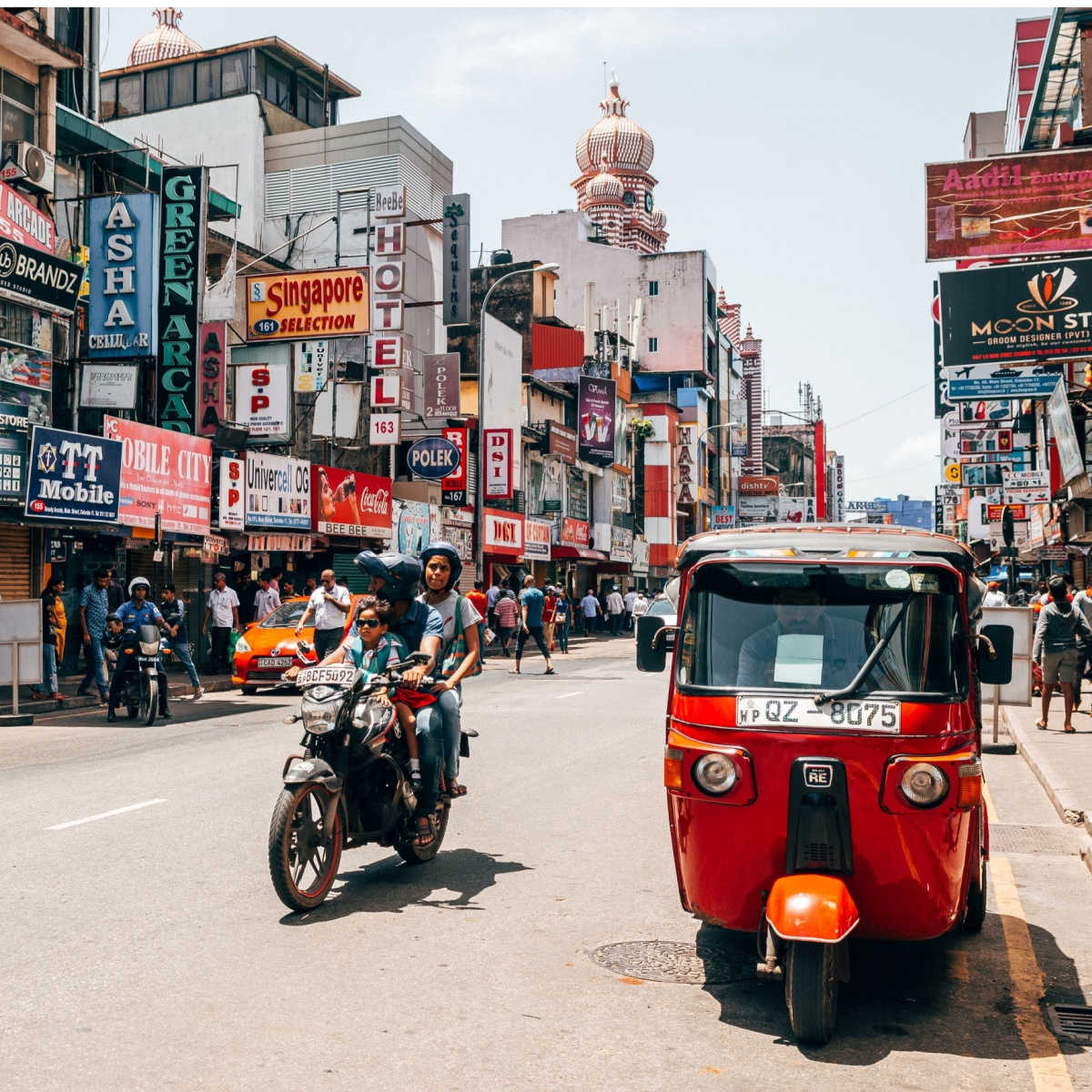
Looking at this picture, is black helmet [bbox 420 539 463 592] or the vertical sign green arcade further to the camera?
the vertical sign green arcade

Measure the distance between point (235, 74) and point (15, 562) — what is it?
91.4ft

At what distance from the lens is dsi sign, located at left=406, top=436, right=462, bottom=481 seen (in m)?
37.0

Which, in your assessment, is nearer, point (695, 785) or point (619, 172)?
point (695, 785)

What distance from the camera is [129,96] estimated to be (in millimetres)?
46812

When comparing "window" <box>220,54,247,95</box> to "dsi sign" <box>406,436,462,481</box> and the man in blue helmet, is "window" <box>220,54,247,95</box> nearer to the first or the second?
"dsi sign" <box>406,436,462,481</box>

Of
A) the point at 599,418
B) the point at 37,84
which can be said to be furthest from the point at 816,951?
the point at 599,418

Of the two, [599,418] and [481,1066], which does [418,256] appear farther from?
[481,1066]

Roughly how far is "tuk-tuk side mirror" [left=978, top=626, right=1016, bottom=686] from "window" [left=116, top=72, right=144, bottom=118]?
1820 inches

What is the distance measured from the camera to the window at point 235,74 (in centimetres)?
4422

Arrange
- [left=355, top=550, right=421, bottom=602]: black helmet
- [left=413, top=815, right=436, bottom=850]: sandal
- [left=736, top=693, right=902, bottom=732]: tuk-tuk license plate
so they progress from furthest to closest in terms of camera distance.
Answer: [left=413, top=815, right=436, bottom=850]: sandal < [left=355, top=550, right=421, bottom=602]: black helmet < [left=736, top=693, right=902, bottom=732]: tuk-tuk license plate

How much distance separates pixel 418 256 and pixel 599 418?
19607 millimetres

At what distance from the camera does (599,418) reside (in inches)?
2315

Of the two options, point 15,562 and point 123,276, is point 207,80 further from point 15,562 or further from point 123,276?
point 15,562

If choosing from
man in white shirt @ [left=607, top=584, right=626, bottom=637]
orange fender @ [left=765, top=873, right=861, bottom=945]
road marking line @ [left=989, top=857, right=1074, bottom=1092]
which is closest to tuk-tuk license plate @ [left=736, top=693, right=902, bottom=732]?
orange fender @ [left=765, top=873, right=861, bottom=945]
